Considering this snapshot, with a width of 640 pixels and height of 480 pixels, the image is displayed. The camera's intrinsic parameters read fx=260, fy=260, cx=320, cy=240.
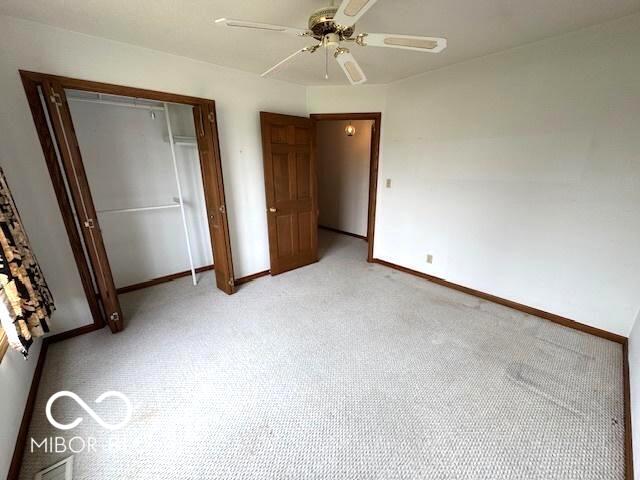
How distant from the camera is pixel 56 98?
179cm

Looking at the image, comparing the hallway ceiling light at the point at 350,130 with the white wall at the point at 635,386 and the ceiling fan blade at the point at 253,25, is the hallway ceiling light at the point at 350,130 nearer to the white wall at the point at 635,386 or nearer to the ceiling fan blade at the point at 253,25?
the ceiling fan blade at the point at 253,25

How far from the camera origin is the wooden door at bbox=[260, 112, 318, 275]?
3.02 metres

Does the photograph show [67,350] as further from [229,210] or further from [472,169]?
[472,169]

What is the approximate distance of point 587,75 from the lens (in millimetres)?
1944

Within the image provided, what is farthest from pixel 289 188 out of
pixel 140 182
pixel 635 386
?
pixel 635 386

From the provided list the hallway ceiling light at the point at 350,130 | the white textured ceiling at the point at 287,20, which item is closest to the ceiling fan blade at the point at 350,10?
the white textured ceiling at the point at 287,20

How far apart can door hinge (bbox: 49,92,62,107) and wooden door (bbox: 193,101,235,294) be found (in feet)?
3.25

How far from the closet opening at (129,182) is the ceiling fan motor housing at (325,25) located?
4.62 ft

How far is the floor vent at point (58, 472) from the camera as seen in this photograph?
124cm

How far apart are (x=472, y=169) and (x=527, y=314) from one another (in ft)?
4.97

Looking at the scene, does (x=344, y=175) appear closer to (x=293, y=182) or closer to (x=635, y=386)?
(x=293, y=182)

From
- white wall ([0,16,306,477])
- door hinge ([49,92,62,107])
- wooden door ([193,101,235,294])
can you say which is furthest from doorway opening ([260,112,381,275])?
door hinge ([49,92,62,107])

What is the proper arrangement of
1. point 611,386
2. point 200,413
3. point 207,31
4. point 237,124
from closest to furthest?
point 200,413 < point 611,386 < point 207,31 < point 237,124

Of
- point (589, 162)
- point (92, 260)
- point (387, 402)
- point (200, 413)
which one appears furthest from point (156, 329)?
point (589, 162)
